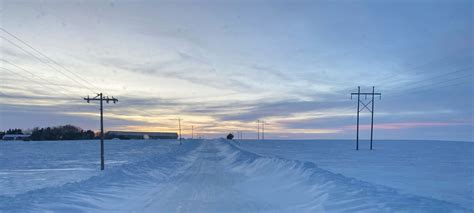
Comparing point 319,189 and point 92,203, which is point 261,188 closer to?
point 319,189

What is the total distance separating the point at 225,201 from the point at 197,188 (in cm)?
331

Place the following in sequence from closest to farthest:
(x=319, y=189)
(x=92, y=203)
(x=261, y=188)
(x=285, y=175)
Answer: (x=92, y=203) < (x=319, y=189) < (x=261, y=188) < (x=285, y=175)

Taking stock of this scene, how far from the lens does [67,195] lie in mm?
12977

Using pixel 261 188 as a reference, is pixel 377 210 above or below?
above

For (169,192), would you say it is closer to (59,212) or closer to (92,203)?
(92,203)

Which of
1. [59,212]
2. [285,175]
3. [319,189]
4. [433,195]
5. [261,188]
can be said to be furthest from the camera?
[285,175]

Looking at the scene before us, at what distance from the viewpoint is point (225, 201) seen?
12.5 meters

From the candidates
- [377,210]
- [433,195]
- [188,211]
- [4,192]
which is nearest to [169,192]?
[188,211]

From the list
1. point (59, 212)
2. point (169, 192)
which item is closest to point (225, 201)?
point (169, 192)

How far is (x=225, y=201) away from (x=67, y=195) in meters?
5.71

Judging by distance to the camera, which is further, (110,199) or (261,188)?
(261,188)

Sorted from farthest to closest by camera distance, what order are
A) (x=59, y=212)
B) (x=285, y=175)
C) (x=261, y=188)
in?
1. (x=285, y=175)
2. (x=261, y=188)
3. (x=59, y=212)

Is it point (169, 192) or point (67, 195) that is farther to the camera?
point (169, 192)

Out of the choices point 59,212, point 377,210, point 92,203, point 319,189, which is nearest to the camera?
point 377,210
